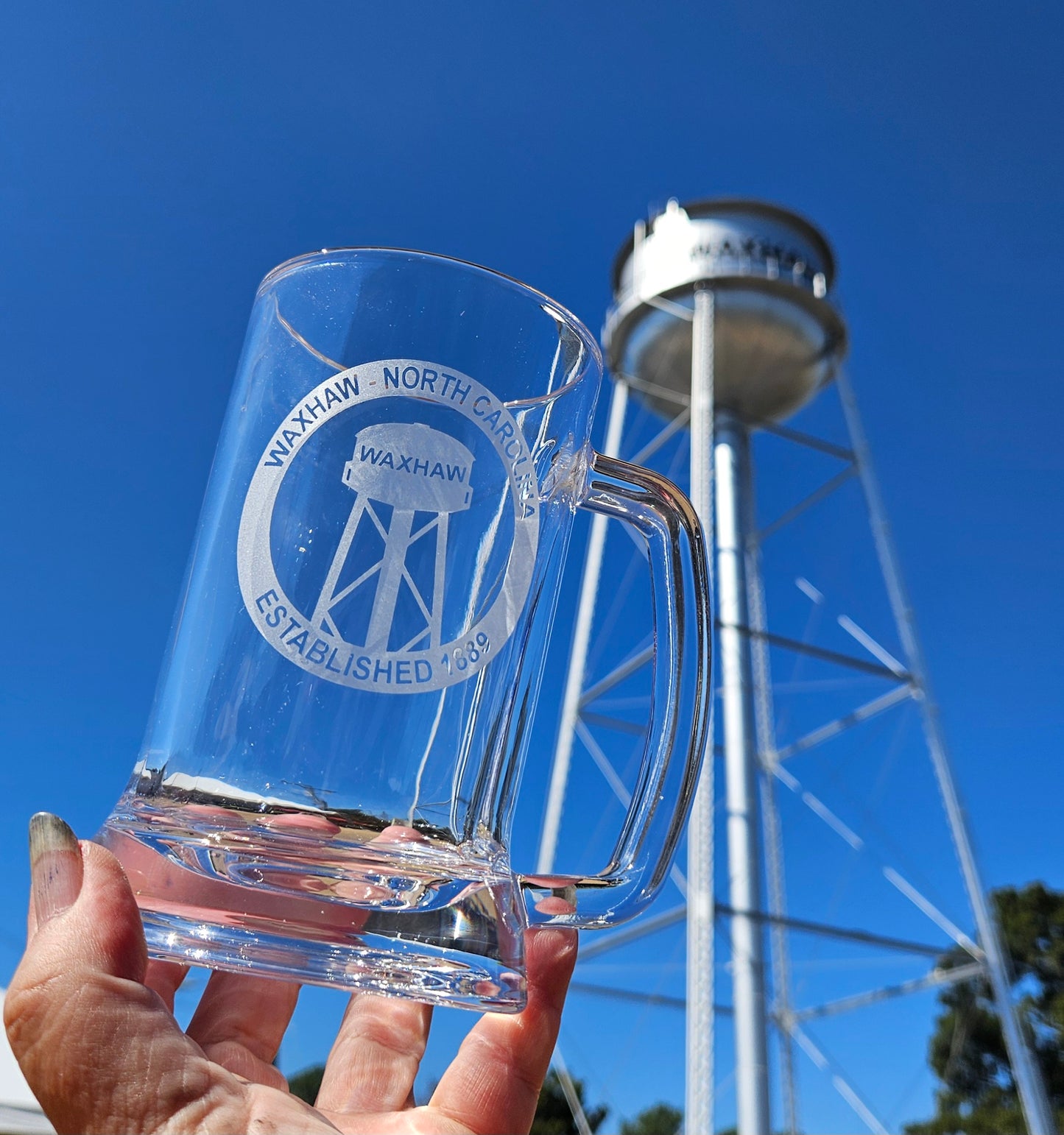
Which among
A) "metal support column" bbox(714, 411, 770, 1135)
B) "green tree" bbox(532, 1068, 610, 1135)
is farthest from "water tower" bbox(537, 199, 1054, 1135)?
"green tree" bbox(532, 1068, 610, 1135)

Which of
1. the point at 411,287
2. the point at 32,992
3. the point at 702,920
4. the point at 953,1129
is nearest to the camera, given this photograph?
the point at 32,992

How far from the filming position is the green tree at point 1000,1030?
11.5m

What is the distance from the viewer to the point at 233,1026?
64cm

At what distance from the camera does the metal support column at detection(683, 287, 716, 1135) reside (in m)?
3.73

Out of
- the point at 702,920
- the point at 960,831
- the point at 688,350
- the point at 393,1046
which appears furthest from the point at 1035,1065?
the point at 393,1046

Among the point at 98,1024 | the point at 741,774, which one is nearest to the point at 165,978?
the point at 98,1024

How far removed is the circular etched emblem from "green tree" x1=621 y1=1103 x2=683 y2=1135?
45.3 ft

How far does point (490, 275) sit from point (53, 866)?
0.38 metres

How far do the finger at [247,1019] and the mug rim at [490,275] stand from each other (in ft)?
1.30

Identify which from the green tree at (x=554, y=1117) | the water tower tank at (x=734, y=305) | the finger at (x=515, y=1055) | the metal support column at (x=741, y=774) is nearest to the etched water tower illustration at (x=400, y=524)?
the finger at (x=515, y=1055)

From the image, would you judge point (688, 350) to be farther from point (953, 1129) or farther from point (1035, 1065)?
point (953, 1129)

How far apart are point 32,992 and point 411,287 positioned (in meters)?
0.40

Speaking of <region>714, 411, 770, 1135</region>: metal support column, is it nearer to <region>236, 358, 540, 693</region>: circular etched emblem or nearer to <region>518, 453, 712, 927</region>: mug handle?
<region>518, 453, 712, 927</region>: mug handle

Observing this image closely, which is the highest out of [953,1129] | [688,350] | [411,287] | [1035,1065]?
[688,350]
